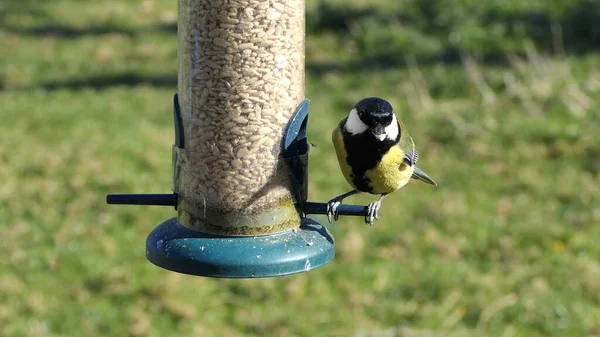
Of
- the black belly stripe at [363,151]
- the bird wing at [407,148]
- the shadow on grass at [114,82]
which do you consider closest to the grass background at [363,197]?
the shadow on grass at [114,82]

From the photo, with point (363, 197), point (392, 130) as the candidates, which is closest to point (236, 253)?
point (392, 130)

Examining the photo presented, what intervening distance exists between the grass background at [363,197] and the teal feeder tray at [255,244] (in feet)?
7.42

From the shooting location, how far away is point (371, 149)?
4043mm

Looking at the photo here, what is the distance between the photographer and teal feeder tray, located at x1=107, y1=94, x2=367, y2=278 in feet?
11.7

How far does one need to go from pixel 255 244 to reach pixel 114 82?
6781 millimetres

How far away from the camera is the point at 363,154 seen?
13.2ft

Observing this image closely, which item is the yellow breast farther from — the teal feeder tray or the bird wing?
the teal feeder tray

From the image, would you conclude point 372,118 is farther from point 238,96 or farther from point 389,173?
point 238,96

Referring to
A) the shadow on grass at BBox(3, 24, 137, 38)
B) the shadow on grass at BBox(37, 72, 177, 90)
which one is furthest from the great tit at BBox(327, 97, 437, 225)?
the shadow on grass at BBox(3, 24, 137, 38)

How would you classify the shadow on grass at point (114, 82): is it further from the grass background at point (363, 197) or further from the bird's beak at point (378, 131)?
the bird's beak at point (378, 131)

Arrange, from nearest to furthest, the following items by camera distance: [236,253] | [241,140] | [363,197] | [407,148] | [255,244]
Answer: [236,253] < [255,244] < [241,140] < [407,148] < [363,197]

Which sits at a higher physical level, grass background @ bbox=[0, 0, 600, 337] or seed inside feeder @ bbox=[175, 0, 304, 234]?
seed inside feeder @ bbox=[175, 0, 304, 234]

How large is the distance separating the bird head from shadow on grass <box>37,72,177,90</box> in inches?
244

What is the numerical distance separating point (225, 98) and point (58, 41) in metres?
8.22
